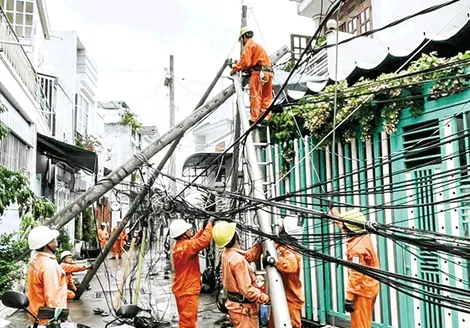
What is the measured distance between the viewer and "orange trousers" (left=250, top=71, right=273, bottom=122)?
25.4 ft

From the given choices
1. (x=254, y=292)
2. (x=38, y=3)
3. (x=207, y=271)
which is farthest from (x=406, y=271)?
(x=38, y=3)

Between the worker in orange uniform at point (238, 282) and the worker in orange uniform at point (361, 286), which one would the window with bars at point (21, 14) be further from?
the worker in orange uniform at point (361, 286)

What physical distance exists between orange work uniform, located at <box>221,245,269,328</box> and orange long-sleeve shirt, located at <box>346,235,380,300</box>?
112 centimetres

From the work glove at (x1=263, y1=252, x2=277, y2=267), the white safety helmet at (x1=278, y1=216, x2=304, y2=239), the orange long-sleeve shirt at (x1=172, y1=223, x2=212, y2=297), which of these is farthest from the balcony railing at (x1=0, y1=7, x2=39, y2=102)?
the work glove at (x1=263, y1=252, x2=277, y2=267)

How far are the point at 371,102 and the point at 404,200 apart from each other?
1.42 meters

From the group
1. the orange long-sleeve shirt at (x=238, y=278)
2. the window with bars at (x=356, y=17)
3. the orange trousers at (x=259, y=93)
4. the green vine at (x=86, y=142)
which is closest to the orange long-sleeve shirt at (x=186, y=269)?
the orange long-sleeve shirt at (x=238, y=278)

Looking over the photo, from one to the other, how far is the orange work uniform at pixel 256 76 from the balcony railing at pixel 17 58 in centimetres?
539

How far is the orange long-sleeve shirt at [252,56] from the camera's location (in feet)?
25.3

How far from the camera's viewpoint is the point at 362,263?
5777mm

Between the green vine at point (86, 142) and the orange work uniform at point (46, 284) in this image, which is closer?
the orange work uniform at point (46, 284)

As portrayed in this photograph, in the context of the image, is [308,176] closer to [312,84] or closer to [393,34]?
[312,84]

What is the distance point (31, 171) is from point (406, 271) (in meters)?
11.7

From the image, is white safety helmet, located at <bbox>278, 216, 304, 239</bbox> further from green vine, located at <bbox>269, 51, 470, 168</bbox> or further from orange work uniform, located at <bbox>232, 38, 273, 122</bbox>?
orange work uniform, located at <bbox>232, 38, 273, 122</bbox>

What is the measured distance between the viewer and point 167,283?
1434cm
